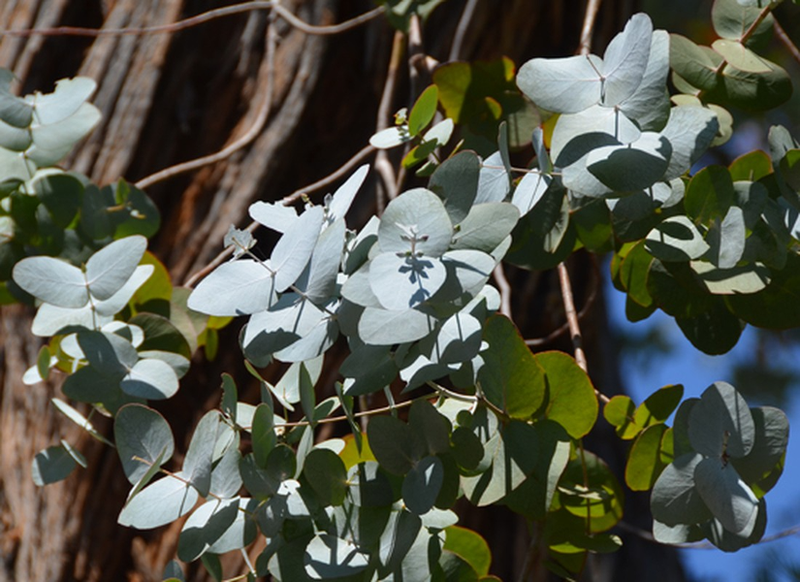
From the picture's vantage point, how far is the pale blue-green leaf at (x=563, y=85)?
1.44 feet

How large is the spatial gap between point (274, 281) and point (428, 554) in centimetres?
18

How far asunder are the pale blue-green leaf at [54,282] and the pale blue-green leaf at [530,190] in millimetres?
324

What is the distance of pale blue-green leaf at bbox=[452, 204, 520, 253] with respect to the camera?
1.34 ft

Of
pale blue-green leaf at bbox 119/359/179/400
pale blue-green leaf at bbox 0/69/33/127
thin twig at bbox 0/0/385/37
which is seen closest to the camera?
pale blue-green leaf at bbox 119/359/179/400

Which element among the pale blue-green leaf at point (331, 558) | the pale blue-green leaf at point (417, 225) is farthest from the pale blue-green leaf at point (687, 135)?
the pale blue-green leaf at point (331, 558)

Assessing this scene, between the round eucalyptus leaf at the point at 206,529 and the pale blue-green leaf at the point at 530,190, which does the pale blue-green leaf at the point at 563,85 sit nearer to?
the pale blue-green leaf at the point at 530,190

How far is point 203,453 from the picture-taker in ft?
1.45

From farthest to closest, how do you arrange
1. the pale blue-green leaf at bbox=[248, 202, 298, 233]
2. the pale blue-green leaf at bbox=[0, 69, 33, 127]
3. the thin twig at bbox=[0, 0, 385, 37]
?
the thin twig at bbox=[0, 0, 385, 37] < the pale blue-green leaf at bbox=[0, 69, 33, 127] < the pale blue-green leaf at bbox=[248, 202, 298, 233]

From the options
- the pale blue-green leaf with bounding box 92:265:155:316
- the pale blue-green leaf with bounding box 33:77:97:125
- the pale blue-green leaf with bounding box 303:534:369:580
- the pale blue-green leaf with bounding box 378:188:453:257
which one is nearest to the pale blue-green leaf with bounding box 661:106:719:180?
the pale blue-green leaf with bounding box 378:188:453:257

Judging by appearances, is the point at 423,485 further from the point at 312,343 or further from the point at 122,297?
the point at 122,297

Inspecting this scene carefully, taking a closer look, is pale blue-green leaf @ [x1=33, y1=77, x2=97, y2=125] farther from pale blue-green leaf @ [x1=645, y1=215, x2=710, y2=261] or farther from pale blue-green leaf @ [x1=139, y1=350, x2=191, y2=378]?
pale blue-green leaf @ [x1=645, y1=215, x2=710, y2=261]

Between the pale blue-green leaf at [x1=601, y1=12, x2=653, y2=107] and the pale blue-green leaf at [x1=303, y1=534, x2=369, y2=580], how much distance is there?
0.91 ft

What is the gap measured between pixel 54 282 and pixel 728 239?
0.46 meters

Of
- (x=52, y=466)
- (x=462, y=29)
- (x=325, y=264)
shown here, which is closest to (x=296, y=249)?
(x=325, y=264)
